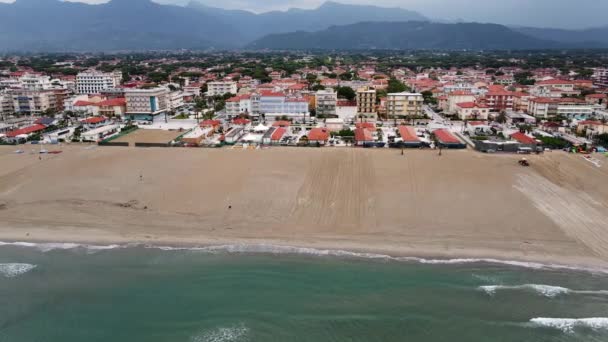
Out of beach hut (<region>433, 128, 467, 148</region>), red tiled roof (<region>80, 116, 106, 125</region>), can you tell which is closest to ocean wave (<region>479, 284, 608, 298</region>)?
beach hut (<region>433, 128, 467, 148</region>)

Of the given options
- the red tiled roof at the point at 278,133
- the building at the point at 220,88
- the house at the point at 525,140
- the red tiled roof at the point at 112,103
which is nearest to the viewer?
the house at the point at 525,140

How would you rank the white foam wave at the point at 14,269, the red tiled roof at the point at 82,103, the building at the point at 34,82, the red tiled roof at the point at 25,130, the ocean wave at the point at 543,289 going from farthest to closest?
the building at the point at 34,82 < the red tiled roof at the point at 82,103 < the red tiled roof at the point at 25,130 < the white foam wave at the point at 14,269 < the ocean wave at the point at 543,289

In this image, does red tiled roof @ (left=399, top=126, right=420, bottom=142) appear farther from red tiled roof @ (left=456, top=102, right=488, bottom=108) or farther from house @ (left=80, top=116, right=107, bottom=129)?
house @ (left=80, top=116, right=107, bottom=129)

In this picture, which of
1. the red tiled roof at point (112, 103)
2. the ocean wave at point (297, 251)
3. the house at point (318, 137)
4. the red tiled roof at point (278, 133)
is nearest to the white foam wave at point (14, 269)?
the ocean wave at point (297, 251)

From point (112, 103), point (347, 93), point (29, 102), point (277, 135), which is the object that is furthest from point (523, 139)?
point (29, 102)

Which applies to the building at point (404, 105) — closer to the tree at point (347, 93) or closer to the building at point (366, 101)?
the building at point (366, 101)

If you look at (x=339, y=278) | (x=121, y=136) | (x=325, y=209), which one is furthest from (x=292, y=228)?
(x=121, y=136)
